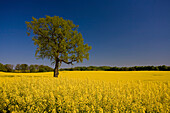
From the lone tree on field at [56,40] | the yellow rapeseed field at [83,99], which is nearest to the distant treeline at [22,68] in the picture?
the lone tree on field at [56,40]

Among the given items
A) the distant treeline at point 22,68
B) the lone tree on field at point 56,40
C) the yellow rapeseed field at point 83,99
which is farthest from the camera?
the distant treeline at point 22,68

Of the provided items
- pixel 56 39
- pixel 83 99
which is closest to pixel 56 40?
pixel 56 39

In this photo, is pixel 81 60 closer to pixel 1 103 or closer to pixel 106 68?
pixel 1 103

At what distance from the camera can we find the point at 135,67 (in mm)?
47375

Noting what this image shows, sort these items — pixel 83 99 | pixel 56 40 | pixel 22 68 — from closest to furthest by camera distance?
pixel 83 99, pixel 56 40, pixel 22 68

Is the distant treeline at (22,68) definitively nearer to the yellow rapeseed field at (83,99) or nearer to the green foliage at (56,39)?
the green foliage at (56,39)

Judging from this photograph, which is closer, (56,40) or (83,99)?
(83,99)

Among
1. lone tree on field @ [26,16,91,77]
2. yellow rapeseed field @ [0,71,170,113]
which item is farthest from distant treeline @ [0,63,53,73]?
yellow rapeseed field @ [0,71,170,113]

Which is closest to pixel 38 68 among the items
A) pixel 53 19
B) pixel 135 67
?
pixel 53 19

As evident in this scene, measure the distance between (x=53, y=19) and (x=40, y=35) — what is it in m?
3.86

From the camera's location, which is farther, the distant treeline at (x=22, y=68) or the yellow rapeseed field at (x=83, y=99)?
the distant treeline at (x=22, y=68)

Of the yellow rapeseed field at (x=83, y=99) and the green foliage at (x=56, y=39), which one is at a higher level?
the green foliage at (x=56, y=39)

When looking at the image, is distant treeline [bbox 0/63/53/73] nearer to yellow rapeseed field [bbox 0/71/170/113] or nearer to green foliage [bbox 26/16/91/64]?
green foliage [bbox 26/16/91/64]

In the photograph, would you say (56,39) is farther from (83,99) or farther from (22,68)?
(22,68)
